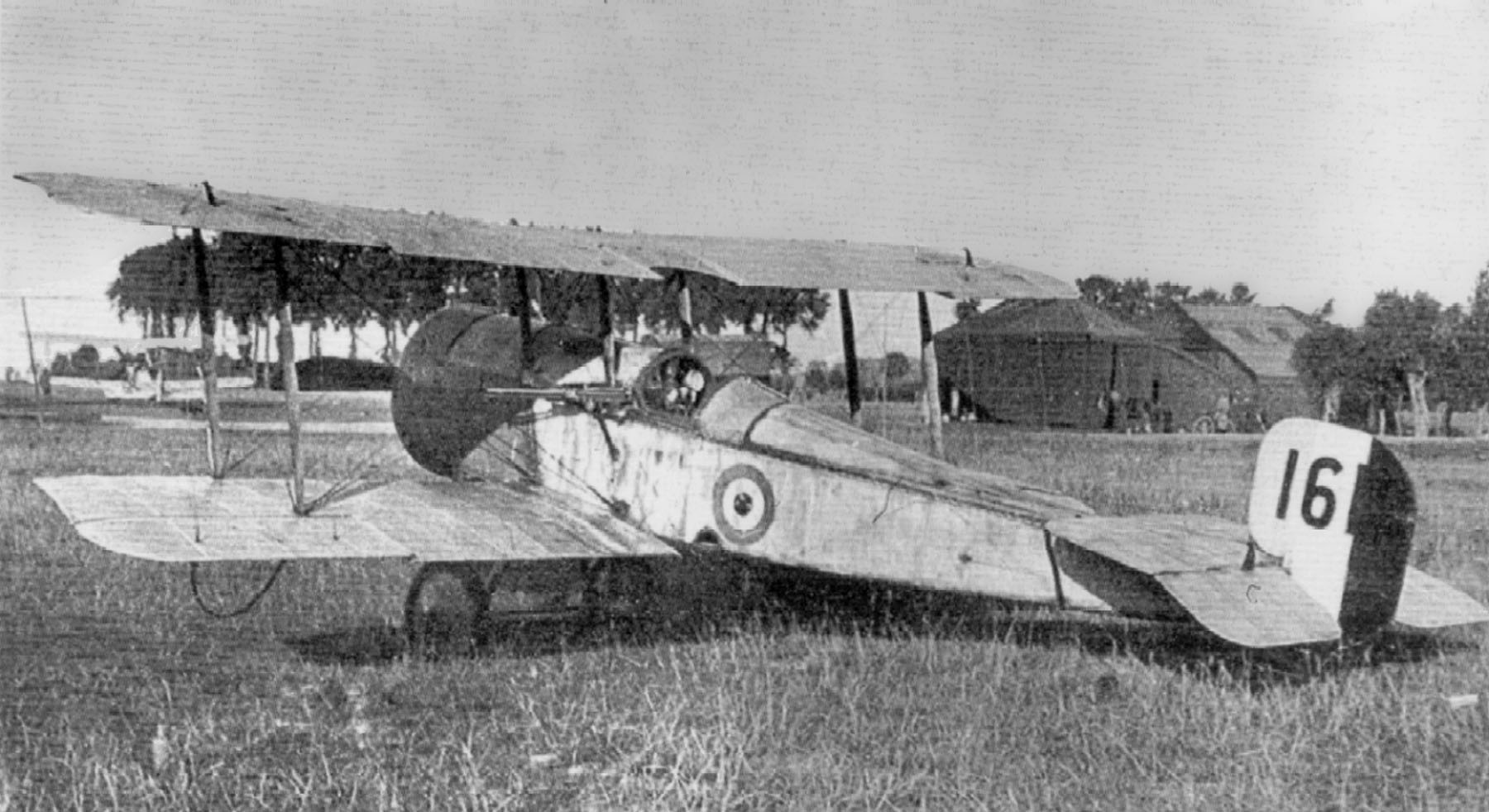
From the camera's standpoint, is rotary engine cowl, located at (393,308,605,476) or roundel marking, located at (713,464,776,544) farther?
rotary engine cowl, located at (393,308,605,476)

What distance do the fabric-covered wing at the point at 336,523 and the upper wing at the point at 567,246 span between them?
126cm

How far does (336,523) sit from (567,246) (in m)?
1.98

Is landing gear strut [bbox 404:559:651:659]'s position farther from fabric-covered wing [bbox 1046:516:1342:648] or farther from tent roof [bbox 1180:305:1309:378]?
tent roof [bbox 1180:305:1309:378]

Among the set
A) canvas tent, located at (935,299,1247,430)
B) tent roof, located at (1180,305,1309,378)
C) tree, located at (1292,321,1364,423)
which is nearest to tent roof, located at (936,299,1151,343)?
canvas tent, located at (935,299,1247,430)

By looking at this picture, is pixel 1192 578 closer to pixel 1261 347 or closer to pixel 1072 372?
pixel 1072 372

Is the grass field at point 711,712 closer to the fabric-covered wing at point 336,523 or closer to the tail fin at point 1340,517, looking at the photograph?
the tail fin at point 1340,517

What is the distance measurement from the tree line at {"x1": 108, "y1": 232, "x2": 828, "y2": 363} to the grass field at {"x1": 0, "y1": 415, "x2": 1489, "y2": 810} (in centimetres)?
166

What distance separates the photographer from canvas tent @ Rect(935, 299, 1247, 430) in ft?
115

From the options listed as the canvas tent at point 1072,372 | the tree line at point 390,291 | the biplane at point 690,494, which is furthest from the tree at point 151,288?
the canvas tent at point 1072,372

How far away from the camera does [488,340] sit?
8.65 meters

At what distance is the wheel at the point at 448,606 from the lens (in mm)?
7738

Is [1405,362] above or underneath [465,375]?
underneath

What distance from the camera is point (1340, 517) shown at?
20.0 ft

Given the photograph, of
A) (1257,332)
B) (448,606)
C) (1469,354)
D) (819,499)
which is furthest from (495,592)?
(1257,332)
